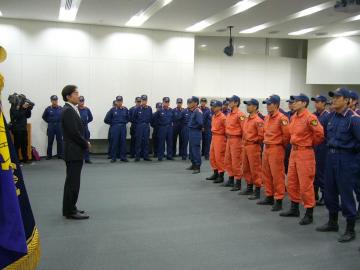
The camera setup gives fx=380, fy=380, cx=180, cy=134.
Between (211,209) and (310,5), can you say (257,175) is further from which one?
(310,5)

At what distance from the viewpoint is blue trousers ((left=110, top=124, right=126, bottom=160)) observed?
913 cm

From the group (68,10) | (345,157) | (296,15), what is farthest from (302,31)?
(345,157)

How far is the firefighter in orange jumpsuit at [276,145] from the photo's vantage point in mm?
5070

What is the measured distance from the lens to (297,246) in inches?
154

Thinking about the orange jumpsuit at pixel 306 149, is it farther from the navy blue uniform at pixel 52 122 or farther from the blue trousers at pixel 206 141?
the navy blue uniform at pixel 52 122

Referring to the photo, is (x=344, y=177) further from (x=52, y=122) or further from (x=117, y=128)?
(x=52, y=122)

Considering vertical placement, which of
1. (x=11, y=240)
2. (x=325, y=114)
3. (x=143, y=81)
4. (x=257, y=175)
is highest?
(x=143, y=81)

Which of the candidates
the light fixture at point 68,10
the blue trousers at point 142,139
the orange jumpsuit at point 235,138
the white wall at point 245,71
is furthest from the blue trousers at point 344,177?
the white wall at point 245,71

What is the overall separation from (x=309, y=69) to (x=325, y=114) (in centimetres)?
642

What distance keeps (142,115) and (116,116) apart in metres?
0.64

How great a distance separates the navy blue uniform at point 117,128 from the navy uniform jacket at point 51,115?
46.0 inches

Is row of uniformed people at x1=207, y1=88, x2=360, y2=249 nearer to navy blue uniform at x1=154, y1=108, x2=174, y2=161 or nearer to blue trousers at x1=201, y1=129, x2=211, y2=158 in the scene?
navy blue uniform at x1=154, y1=108, x2=174, y2=161

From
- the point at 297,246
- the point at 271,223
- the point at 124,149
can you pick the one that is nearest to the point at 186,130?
the point at 124,149

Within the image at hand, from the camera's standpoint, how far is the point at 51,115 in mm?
9133
